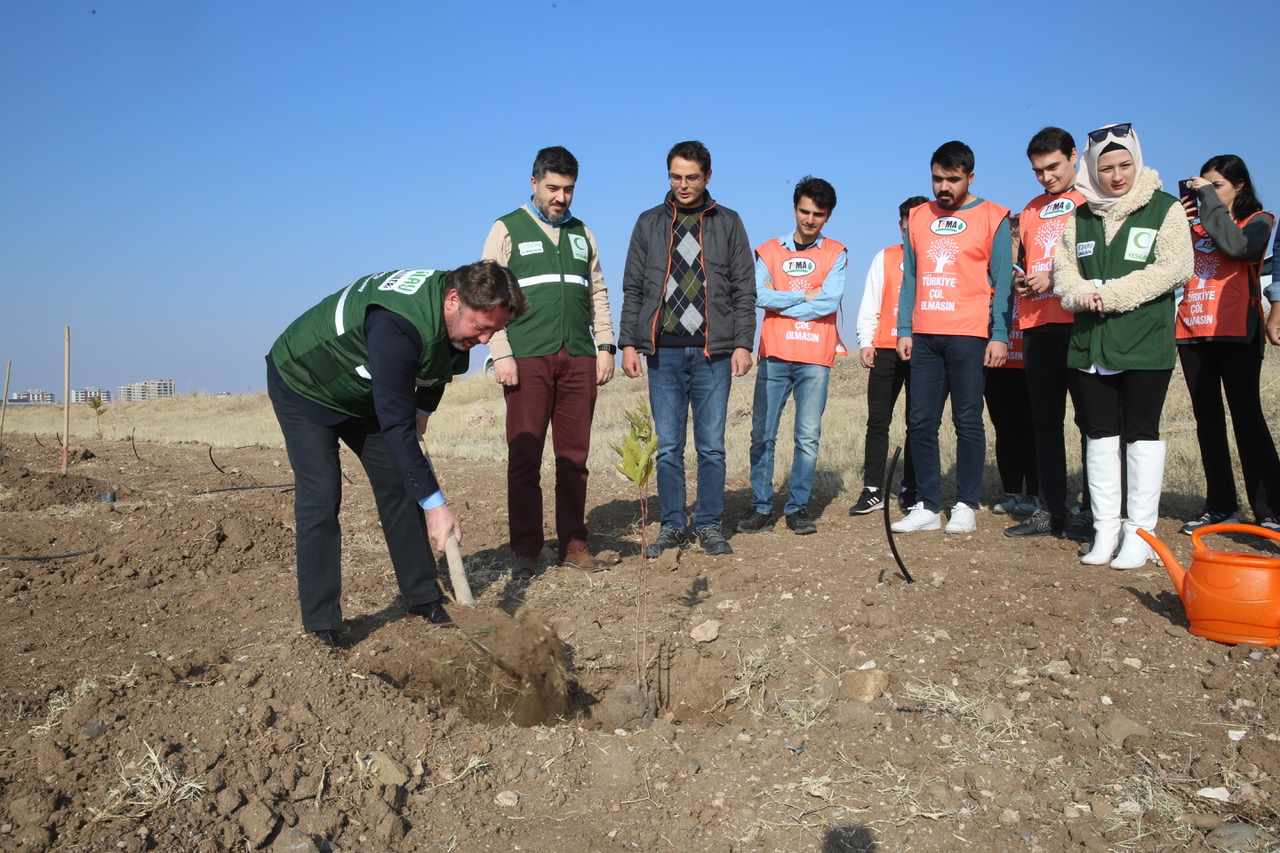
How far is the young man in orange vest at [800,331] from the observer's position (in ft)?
18.2

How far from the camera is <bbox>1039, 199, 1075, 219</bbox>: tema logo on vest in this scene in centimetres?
503

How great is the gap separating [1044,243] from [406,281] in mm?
3520

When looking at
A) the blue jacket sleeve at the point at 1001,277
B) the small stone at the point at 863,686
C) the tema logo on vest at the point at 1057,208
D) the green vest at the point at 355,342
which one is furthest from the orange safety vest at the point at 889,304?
the green vest at the point at 355,342

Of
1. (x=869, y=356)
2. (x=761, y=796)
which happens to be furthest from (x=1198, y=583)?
(x=869, y=356)

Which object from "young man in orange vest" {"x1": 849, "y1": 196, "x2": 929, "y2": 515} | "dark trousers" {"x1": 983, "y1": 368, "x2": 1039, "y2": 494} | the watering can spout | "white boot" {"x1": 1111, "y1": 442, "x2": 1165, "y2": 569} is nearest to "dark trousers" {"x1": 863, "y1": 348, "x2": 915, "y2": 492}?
"young man in orange vest" {"x1": 849, "y1": 196, "x2": 929, "y2": 515}

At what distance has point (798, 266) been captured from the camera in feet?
18.5

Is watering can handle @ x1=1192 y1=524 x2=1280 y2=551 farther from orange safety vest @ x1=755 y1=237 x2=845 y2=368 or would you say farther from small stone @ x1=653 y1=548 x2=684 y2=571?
small stone @ x1=653 y1=548 x2=684 y2=571

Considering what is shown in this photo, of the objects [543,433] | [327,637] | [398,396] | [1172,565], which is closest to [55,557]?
[327,637]

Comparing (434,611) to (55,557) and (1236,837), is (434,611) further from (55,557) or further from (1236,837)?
(55,557)

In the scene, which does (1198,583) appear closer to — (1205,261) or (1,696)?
(1205,261)

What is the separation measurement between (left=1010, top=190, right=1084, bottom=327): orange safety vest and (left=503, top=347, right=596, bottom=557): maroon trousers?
2452 mm

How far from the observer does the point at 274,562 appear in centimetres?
569

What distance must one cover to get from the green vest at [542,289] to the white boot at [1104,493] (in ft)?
8.61

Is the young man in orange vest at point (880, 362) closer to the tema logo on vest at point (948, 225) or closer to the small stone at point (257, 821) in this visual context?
the tema logo on vest at point (948, 225)
